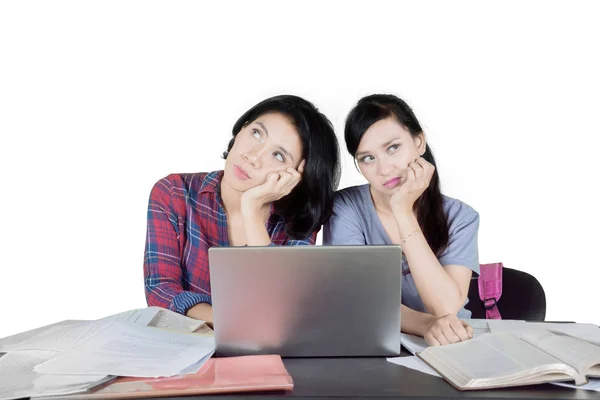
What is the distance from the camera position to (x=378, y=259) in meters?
1.42

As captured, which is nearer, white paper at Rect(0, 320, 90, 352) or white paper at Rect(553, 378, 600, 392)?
white paper at Rect(553, 378, 600, 392)

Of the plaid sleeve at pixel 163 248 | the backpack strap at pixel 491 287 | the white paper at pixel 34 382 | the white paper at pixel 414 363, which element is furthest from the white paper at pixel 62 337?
the backpack strap at pixel 491 287

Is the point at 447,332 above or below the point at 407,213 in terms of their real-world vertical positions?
below

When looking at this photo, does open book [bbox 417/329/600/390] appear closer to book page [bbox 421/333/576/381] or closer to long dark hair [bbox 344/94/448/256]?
book page [bbox 421/333/576/381]

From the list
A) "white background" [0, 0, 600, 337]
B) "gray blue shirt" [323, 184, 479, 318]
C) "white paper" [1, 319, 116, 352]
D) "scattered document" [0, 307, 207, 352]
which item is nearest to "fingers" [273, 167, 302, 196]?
"gray blue shirt" [323, 184, 479, 318]

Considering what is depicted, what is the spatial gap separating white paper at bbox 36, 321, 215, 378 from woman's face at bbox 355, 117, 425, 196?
0.98m

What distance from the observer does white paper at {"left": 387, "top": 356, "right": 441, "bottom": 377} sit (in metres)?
Answer: 1.37

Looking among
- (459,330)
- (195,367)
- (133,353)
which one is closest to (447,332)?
(459,330)

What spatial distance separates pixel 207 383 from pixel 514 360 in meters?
0.60

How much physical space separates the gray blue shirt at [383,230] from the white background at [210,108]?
1.07m

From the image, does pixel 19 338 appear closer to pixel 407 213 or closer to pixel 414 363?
pixel 414 363

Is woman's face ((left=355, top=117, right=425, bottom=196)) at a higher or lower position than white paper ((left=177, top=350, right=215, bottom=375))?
higher

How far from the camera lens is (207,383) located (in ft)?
4.07

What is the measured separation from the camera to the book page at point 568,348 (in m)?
1.29
